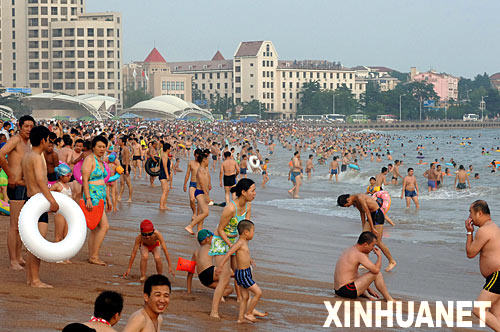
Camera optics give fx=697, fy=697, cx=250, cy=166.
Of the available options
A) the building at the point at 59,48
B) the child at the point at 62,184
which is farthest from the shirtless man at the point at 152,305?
the building at the point at 59,48

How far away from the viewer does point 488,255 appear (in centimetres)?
598

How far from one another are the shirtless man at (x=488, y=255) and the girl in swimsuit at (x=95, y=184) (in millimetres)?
3757

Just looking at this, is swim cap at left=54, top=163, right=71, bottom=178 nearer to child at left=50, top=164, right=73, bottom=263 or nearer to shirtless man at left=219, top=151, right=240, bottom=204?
child at left=50, top=164, right=73, bottom=263

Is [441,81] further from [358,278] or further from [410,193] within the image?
[358,278]

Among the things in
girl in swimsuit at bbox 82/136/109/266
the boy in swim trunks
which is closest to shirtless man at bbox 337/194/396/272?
the boy in swim trunks

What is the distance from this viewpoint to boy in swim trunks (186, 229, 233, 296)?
672 cm

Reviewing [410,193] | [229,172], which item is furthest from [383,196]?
[410,193]

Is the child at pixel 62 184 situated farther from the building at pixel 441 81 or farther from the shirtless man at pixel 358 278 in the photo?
the building at pixel 441 81

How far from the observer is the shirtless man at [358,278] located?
722 cm

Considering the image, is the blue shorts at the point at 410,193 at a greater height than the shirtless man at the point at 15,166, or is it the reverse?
the shirtless man at the point at 15,166

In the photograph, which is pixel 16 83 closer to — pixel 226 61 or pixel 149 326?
pixel 226 61

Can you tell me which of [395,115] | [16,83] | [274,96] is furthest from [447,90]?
[16,83]

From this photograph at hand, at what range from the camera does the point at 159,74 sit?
122250 millimetres

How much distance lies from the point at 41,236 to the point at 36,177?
0.53 m
